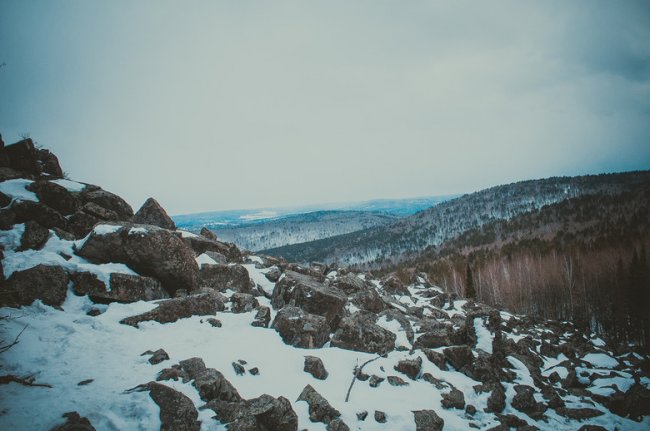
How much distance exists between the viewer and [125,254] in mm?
13203

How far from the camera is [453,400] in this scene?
11.8 m

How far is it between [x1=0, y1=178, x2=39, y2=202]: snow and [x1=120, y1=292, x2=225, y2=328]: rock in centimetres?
907

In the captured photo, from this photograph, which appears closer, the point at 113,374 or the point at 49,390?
the point at 49,390

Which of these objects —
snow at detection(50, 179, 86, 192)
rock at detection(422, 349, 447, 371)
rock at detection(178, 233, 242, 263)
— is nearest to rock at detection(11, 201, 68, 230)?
snow at detection(50, 179, 86, 192)

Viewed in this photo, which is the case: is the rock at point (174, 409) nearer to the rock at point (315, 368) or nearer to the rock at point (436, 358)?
the rock at point (315, 368)

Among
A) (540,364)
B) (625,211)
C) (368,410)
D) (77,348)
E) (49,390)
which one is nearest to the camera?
(49,390)

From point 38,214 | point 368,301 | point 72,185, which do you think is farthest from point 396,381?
point 72,185

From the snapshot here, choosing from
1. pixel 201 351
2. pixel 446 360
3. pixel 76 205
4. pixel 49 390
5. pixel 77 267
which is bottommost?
pixel 446 360

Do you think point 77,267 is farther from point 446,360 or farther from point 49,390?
point 446,360

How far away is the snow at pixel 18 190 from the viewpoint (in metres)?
13.8

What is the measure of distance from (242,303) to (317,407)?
722cm

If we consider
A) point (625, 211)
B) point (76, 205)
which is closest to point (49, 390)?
point (76, 205)

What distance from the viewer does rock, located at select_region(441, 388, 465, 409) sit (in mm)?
11664

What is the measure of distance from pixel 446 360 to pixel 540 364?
30.6 feet
